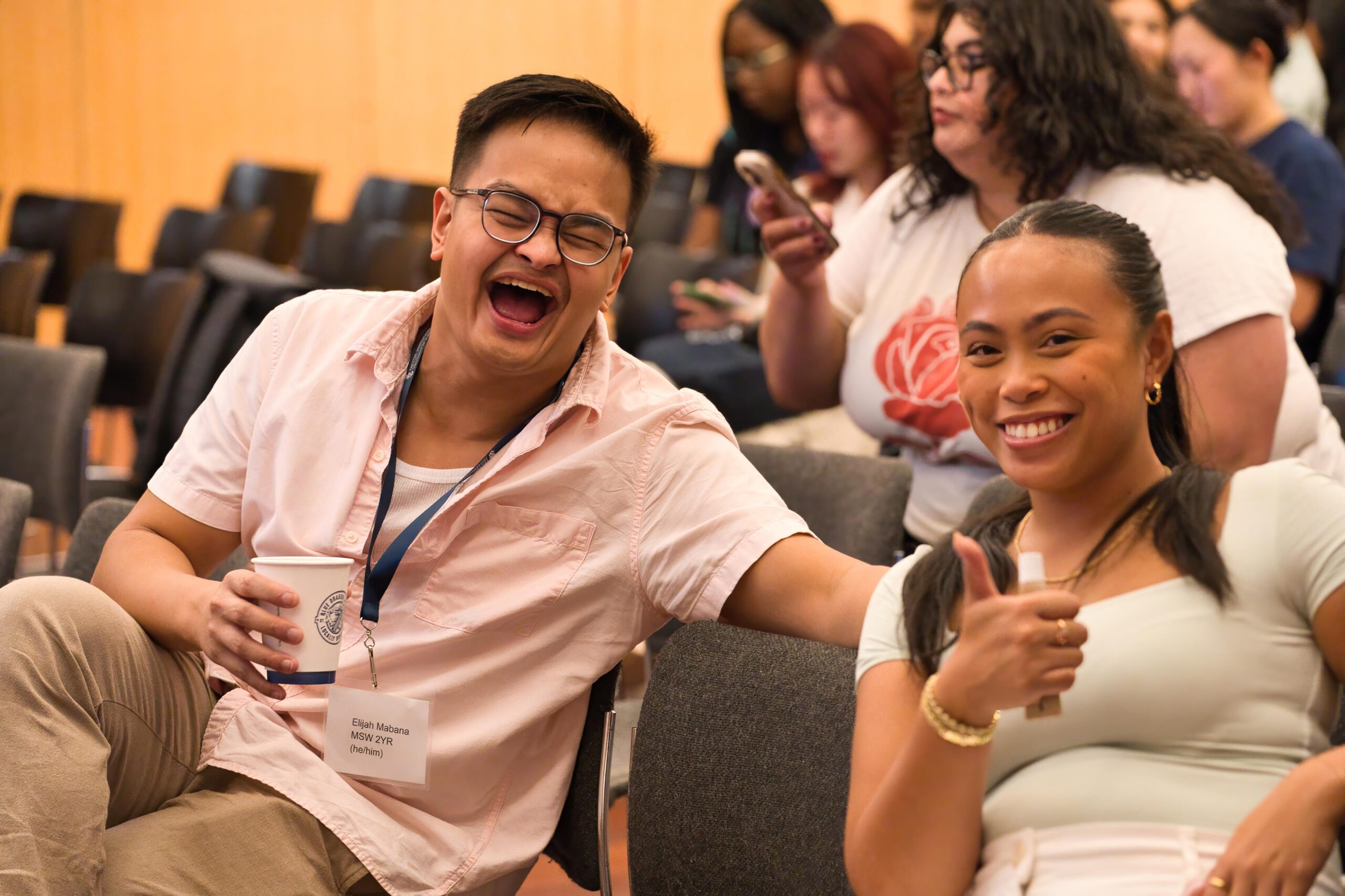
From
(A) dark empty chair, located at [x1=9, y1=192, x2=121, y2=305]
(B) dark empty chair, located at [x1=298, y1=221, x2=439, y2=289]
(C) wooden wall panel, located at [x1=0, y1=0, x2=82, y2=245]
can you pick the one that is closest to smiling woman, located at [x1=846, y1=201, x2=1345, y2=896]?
(B) dark empty chair, located at [x1=298, y1=221, x2=439, y2=289]

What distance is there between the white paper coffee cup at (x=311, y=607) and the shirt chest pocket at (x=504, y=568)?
0.24 meters

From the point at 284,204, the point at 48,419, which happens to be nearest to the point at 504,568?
A: the point at 48,419

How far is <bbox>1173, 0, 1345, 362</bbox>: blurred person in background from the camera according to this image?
3334 mm

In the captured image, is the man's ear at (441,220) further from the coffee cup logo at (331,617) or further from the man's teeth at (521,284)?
the coffee cup logo at (331,617)

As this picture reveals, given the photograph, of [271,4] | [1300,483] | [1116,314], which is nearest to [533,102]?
[1116,314]

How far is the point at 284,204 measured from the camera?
7.04 m

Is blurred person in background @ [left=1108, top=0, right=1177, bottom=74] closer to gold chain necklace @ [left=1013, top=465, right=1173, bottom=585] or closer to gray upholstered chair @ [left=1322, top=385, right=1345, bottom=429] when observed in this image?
gray upholstered chair @ [left=1322, top=385, right=1345, bottom=429]

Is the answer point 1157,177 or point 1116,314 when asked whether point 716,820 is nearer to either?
point 1116,314

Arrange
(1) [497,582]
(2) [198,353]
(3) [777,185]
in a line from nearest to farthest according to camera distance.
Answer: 1. (1) [497,582]
2. (3) [777,185]
3. (2) [198,353]

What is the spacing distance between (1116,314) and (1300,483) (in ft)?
0.75

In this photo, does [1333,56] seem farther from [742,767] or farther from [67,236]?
[67,236]

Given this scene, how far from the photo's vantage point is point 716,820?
151 centimetres

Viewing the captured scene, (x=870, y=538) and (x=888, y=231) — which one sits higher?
(x=888, y=231)

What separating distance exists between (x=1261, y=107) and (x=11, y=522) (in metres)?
3.11
